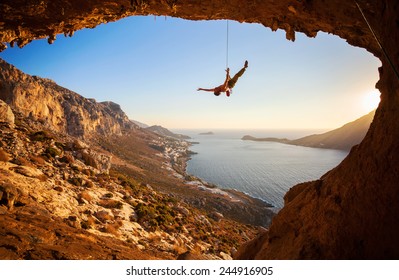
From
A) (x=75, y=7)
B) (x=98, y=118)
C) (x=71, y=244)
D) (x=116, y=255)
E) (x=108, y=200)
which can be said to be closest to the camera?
(x=75, y=7)

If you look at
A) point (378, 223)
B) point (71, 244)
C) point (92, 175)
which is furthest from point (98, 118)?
point (378, 223)

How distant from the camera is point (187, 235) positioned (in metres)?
20.1

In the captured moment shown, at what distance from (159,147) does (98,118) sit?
4122 cm

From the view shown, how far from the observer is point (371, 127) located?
6.33 metres

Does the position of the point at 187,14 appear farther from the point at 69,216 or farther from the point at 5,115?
the point at 5,115

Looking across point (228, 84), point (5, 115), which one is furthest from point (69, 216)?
point (5, 115)

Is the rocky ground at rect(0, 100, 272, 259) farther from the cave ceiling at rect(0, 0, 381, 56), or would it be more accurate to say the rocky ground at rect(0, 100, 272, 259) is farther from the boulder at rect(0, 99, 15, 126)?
the cave ceiling at rect(0, 0, 381, 56)

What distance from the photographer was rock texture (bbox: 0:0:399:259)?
4824 mm

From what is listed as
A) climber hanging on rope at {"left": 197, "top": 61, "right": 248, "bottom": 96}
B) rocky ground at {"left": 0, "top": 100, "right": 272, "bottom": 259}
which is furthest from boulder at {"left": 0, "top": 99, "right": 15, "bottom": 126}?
climber hanging on rope at {"left": 197, "top": 61, "right": 248, "bottom": 96}

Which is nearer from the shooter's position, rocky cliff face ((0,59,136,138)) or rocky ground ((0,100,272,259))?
rocky ground ((0,100,272,259))

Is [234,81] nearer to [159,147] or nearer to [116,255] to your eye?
[116,255]

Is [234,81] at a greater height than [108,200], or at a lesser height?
greater

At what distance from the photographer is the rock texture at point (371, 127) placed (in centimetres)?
482
